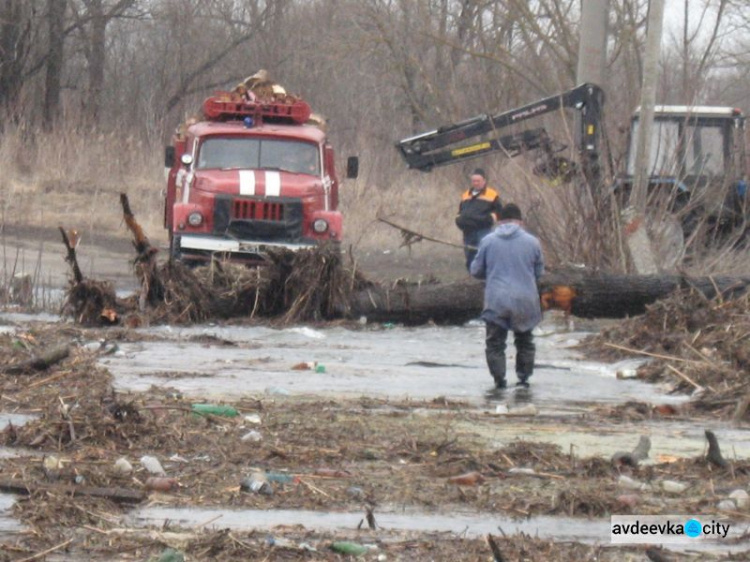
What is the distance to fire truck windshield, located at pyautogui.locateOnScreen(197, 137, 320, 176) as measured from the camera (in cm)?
1836

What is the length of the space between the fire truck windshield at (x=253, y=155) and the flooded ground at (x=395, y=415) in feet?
12.5

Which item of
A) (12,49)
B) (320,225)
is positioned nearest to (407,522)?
(320,225)

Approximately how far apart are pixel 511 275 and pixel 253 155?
792 centimetres

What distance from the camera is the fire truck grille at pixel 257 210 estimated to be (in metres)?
17.4

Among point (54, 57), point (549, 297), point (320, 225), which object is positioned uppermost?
point (54, 57)

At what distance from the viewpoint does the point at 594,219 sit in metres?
16.7

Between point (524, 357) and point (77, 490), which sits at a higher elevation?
point (524, 357)

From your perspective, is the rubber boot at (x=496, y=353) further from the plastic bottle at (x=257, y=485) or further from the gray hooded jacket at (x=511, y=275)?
the plastic bottle at (x=257, y=485)

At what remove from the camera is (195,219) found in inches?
680

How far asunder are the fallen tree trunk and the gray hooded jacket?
335cm

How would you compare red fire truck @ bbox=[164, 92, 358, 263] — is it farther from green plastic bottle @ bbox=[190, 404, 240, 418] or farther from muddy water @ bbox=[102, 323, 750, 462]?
green plastic bottle @ bbox=[190, 404, 240, 418]

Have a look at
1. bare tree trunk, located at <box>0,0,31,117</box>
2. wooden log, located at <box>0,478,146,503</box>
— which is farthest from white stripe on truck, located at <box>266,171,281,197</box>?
bare tree trunk, located at <box>0,0,31,117</box>

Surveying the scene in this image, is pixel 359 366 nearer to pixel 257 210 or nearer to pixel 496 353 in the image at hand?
pixel 496 353

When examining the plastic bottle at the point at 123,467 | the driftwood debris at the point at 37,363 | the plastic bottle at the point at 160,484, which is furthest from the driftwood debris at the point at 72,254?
the plastic bottle at the point at 160,484
